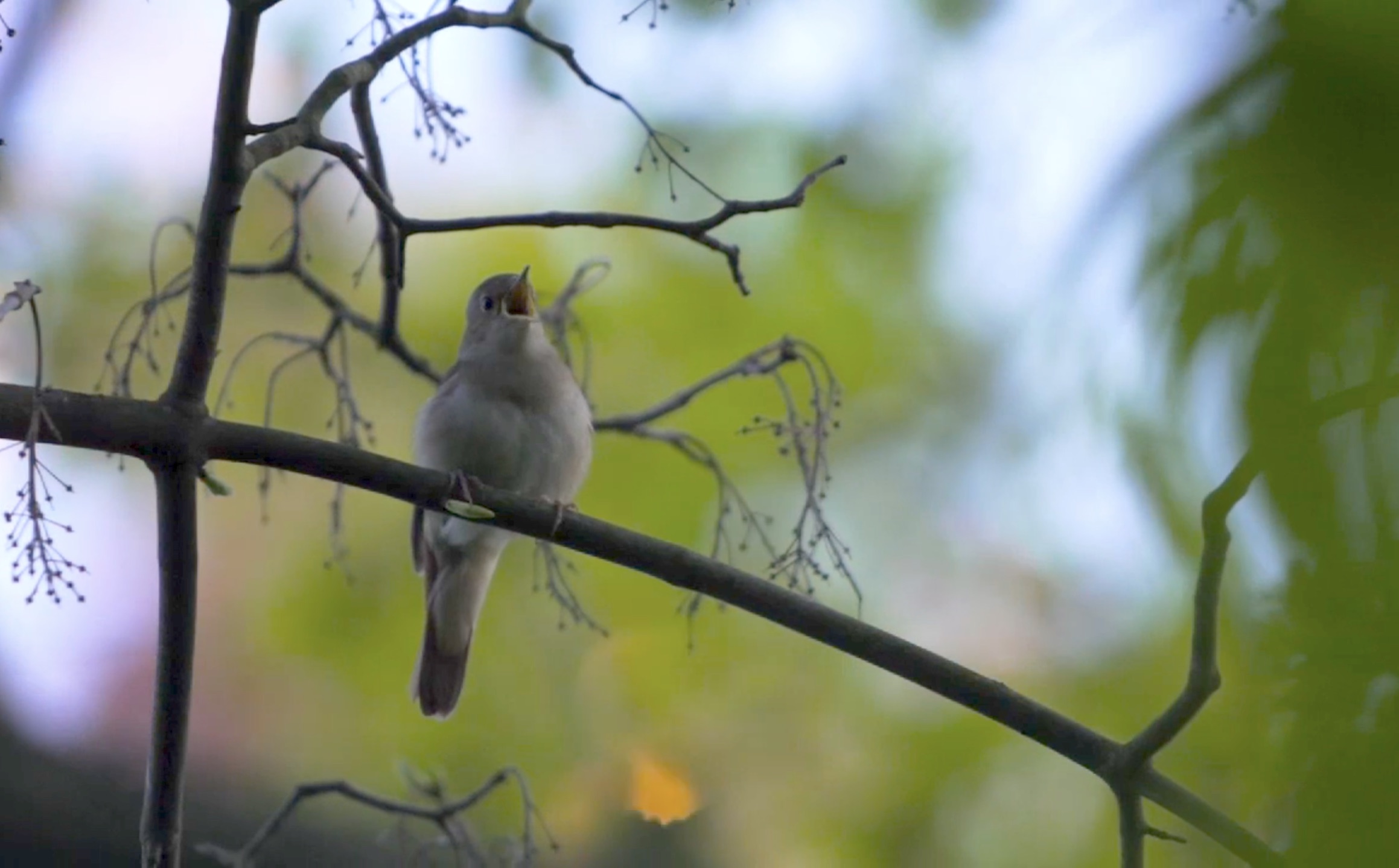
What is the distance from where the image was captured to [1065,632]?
106 inches

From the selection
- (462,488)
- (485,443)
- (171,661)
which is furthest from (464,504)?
(485,443)

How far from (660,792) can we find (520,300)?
1151 millimetres

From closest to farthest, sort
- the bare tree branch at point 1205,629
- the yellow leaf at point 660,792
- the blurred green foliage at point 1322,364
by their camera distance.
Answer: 1. the blurred green foliage at point 1322,364
2. the bare tree branch at point 1205,629
3. the yellow leaf at point 660,792

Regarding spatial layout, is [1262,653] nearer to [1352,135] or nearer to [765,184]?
[1352,135]

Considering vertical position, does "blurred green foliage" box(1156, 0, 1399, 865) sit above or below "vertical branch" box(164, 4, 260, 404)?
below

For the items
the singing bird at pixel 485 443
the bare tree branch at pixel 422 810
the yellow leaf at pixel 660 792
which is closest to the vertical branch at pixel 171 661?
the bare tree branch at pixel 422 810

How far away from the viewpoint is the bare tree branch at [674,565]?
1449 mm

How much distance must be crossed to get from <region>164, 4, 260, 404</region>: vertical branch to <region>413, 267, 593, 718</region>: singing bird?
913mm

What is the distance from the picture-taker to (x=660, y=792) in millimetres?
3121

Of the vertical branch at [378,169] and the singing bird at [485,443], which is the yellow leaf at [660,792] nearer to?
the singing bird at [485,443]

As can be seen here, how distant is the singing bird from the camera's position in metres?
2.48

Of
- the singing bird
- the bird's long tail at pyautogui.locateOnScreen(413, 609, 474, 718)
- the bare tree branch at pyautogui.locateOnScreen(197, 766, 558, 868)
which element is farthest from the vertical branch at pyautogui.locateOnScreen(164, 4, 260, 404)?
the bird's long tail at pyautogui.locateOnScreen(413, 609, 474, 718)

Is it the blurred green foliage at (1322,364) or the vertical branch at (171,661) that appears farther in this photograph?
the vertical branch at (171,661)

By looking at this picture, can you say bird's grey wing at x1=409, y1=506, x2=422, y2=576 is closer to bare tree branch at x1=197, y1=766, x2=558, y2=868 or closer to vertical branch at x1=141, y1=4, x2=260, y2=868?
bare tree branch at x1=197, y1=766, x2=558, y2=868
